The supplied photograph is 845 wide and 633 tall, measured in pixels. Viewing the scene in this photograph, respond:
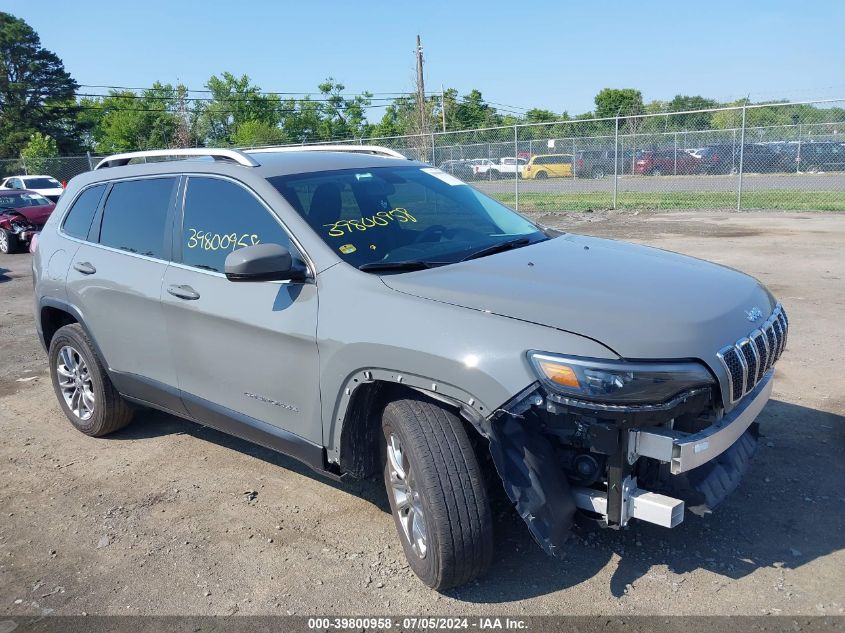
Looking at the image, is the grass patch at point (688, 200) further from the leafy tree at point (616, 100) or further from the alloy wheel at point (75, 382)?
the leafy tree at point (616, 100)

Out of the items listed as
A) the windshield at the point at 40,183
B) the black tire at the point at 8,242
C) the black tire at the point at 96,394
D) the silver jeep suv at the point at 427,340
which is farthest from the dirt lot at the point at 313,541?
the windshield at the point at 40,183

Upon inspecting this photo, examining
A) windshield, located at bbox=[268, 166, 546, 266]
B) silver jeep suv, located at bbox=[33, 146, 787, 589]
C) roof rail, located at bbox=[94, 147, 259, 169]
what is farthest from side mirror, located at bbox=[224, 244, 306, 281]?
roof rail, located at bbox=[94, 147, 259, 169]

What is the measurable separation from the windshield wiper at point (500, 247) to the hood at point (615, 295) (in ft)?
0.28

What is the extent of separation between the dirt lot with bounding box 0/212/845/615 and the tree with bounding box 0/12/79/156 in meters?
65.8

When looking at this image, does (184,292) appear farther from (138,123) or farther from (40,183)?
(138,123)

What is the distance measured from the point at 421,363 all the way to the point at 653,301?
102 cm

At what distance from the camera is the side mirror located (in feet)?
10.9

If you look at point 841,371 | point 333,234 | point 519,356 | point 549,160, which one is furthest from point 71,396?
point 549,160

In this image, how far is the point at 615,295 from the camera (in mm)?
3113

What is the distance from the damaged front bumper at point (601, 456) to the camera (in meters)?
2.73

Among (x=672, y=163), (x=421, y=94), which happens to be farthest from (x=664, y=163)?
(x=421, y=94)

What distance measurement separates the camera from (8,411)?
5844mm

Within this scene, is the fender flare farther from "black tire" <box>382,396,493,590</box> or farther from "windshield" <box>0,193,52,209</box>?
"windshield" <box>0,193,52,209</box>

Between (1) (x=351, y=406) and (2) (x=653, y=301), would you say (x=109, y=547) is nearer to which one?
(1) (x=351, y=406)
